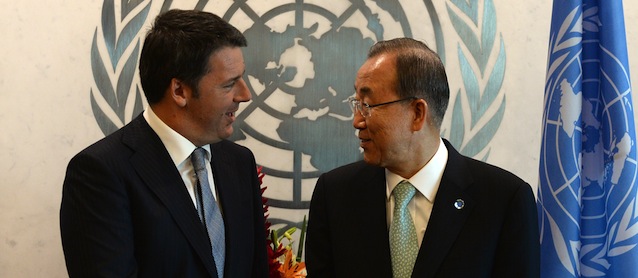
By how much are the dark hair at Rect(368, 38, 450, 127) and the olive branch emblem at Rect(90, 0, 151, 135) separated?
1.53 meters

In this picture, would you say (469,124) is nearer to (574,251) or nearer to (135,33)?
(574,251)

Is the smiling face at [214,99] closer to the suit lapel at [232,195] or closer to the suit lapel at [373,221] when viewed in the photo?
the suit lapel at [232,195]

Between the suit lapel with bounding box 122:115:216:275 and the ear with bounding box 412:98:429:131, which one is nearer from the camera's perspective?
the suit lapel with bounding box 122:115:216:275

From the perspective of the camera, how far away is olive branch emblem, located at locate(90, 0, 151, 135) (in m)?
3.51

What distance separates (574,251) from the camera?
119 inches

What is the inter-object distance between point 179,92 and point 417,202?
2.38 feet

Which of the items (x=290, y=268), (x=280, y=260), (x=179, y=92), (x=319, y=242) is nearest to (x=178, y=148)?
(x=179, y=92)

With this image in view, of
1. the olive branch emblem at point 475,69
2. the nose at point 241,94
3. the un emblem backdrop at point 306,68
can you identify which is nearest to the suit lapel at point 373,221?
the nose at point 241,94

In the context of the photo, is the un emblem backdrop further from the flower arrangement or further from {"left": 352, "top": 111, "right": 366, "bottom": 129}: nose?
{"left": 352, "top": 111, "right": 366, "bottom": 129}: nose

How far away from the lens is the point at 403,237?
2.24 meters

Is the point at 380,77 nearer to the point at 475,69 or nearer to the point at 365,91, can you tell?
the point at 365,91

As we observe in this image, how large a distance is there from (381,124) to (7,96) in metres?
1.93

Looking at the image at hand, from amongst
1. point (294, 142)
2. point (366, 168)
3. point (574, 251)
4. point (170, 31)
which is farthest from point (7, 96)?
point (574, 251)

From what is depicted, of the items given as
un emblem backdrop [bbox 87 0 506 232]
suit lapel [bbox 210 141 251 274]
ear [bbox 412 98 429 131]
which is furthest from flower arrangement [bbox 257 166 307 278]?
ear [bbox 412 98 429 131]
